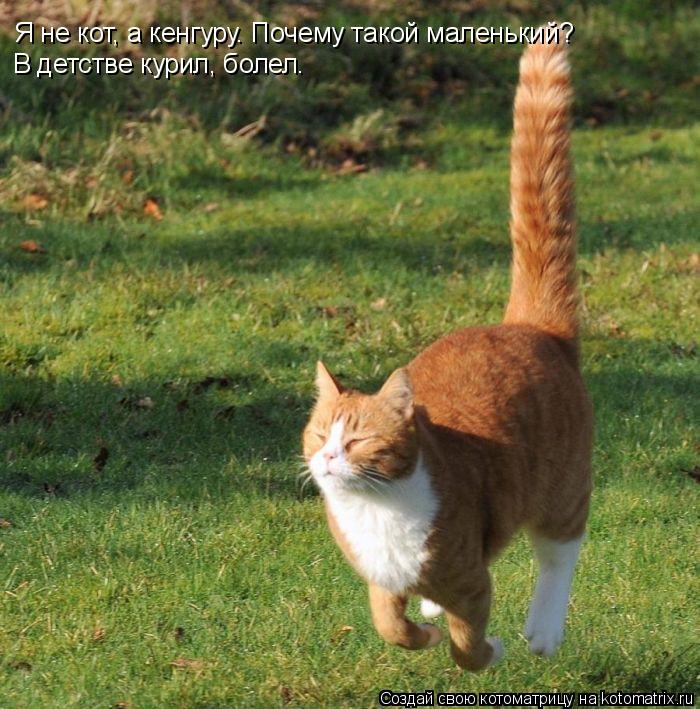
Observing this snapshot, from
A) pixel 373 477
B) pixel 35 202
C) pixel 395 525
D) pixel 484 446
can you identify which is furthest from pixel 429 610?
pixel 35 202

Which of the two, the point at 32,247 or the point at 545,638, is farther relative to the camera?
the point at 32,247

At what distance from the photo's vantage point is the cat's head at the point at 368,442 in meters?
3.75

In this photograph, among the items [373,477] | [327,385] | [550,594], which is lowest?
[550,594]

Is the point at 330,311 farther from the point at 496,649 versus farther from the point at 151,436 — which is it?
the point at 496,649

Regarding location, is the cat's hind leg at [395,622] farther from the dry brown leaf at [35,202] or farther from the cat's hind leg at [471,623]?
the dry brown leaf at [35,202]

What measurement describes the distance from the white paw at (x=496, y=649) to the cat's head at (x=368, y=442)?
72 cm

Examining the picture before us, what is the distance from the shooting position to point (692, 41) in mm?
13547

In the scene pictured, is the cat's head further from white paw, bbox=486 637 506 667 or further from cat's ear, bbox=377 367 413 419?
white paw, bbox=486 637 506 667

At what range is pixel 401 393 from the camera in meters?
3.84

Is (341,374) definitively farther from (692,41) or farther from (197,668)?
(692,41)

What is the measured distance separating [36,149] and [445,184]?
9.59 feet

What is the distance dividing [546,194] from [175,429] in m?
2.27

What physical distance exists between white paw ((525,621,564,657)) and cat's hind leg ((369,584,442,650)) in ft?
1.51

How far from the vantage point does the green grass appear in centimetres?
446
